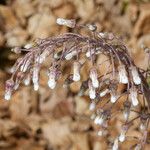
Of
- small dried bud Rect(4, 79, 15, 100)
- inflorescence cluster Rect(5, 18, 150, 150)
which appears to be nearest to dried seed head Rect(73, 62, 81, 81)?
inflorescence cluster Rect(5, 18, 150, 150)

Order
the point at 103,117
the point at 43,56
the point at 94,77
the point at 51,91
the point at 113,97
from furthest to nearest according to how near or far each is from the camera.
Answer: the point at 51,91, the point at 103,117, the point at 113,97, the point at 94,77, the point at 43,56

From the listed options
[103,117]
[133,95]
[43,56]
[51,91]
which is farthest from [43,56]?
[51,91]

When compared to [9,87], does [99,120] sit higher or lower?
lower

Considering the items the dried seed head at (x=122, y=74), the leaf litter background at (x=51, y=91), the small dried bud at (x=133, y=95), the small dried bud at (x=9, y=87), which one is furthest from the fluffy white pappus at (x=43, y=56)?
the leaf litter background at (x=51, y=91)

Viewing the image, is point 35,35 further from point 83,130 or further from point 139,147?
point 139,147

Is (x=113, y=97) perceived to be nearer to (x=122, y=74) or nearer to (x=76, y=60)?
(x=122, y=74)

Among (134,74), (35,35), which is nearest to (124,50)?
(134,74)

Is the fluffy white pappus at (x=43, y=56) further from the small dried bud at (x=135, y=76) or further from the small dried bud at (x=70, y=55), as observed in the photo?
the small dried bud at (x=135, y=76)

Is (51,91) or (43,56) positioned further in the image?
(51,91)

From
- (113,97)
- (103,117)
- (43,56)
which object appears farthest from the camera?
(103,117)
